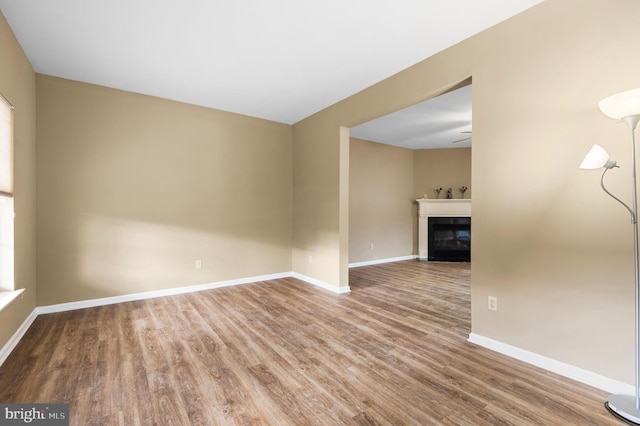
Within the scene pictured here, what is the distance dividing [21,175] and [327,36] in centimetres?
322

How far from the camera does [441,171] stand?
746 centimetres

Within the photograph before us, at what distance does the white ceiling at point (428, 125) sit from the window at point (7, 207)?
452 cm

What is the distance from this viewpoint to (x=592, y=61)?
201cm

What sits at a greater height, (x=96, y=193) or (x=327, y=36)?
→ (x=327, y=36)

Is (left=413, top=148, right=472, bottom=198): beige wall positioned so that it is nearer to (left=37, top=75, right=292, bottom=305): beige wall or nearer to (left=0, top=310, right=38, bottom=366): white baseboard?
(left=37, top=75, right=292, bottom=305): beige wall

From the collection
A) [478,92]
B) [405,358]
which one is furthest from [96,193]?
[478,92]

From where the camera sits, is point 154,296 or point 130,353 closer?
point 130,353

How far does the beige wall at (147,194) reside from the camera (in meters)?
3.50

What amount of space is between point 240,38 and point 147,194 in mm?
2512

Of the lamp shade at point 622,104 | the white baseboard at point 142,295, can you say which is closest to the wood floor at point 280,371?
the white baseboard at point 142,295

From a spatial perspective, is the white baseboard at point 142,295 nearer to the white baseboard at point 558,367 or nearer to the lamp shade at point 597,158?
the white baseboard at point 558,367

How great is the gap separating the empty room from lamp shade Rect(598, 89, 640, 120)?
0.01 m

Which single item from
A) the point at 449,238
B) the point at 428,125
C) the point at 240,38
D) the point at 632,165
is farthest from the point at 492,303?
the point at 449,238

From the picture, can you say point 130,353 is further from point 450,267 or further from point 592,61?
point 450,267
